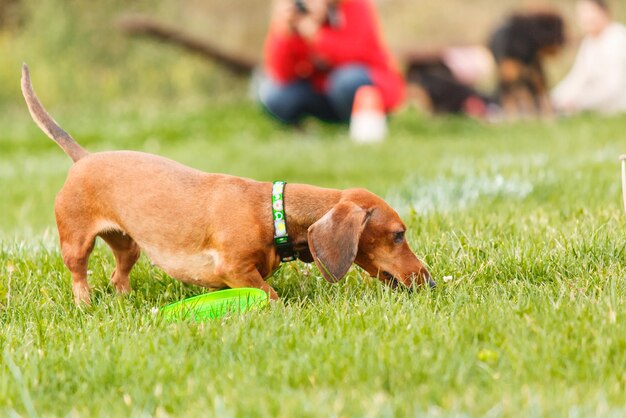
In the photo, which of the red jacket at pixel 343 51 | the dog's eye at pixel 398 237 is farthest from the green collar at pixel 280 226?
the red jacket at pixel 343 51

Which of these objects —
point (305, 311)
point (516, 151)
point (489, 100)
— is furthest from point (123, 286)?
point (489, 100)

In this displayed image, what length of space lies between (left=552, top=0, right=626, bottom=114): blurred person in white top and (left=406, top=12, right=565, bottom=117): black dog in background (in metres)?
0.48

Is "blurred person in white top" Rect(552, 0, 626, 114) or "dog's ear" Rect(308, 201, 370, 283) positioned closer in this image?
"dog's ear" Rect(308, 201, 370, 283)

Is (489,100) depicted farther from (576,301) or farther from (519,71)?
(576,301)

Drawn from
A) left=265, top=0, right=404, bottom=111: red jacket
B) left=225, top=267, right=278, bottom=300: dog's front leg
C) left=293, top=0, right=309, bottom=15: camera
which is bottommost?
left=225, top=267, right=278, bottom=300: dog's front leg

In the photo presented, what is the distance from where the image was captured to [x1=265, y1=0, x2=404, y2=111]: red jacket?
410 inches

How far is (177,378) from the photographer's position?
2707mm

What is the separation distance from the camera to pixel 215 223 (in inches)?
140

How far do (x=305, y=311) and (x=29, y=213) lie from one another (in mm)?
4405

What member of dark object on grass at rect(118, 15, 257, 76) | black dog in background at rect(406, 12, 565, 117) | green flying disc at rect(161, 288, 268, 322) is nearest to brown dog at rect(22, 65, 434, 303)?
green flying disc at rect(161, 288, 268, 322)

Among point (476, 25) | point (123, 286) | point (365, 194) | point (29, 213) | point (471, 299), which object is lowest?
point (29, 213)

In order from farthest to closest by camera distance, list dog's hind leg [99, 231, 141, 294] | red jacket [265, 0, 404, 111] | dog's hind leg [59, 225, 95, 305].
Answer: red jacket [265, 0, 404, 111] → dog's hind leg [99, 231, 141, 294] → dog's hind leg [59, 225, 95, 305]

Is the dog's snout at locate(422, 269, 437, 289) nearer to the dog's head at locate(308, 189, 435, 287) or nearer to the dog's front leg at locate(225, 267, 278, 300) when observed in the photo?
the dog's head at locate(308, 189, 435, 287)

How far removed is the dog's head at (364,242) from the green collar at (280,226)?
0.19m
